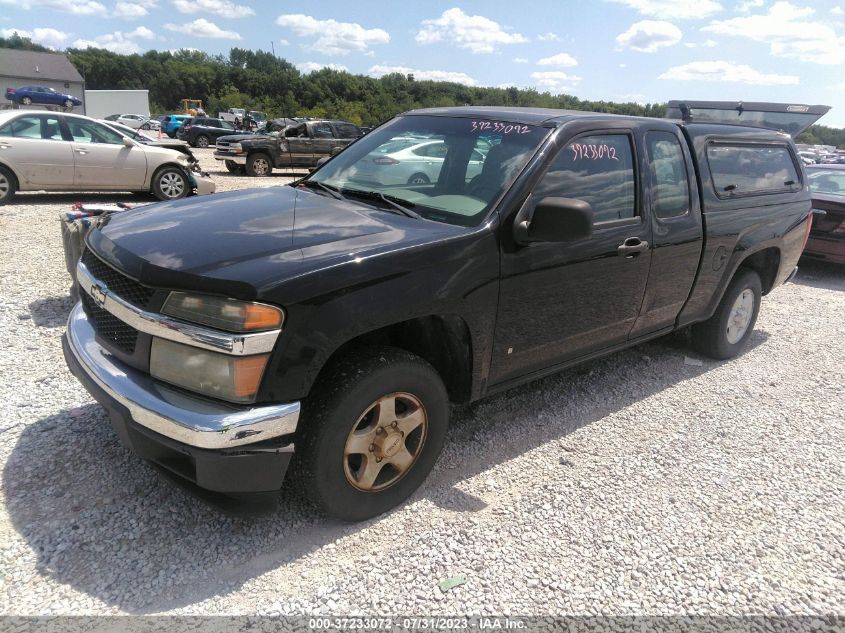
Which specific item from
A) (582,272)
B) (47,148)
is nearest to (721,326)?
(582,272)

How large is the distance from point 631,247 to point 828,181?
26.8 feet

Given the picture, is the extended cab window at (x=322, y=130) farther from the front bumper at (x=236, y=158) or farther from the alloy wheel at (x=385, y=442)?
the alloy wheel at (x=385, y=442)

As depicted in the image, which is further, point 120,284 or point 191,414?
point 120,284

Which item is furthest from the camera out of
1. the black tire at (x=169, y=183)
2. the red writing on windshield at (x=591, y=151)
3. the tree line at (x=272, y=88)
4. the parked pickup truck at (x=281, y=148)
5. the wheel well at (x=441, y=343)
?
the tree line at (x=272, y=88)

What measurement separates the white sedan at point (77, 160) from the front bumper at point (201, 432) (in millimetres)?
7953

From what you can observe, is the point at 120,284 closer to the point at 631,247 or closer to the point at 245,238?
the point at 245,238

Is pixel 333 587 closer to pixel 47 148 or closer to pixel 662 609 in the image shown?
pixel 662 609

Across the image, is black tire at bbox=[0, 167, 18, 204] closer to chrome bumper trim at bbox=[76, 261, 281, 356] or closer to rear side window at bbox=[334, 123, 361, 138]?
chrome bumper trim at bbox=[76, 261, 281, 356]

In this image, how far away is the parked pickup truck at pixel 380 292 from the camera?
2254mm

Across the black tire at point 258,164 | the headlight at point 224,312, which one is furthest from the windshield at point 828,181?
the black tire at point 258,164

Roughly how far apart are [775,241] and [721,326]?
856mm

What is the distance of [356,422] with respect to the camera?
2.55 meters

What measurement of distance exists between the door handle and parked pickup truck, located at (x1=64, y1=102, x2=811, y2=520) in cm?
1

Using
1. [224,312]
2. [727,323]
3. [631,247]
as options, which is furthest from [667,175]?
[224,312]
